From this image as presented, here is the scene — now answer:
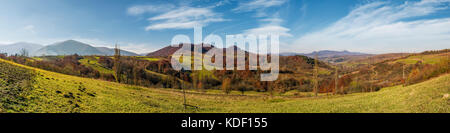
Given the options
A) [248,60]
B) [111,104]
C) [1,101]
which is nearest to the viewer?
[1,101]

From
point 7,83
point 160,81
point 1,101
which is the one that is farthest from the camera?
point 160,81

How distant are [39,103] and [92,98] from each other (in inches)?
174

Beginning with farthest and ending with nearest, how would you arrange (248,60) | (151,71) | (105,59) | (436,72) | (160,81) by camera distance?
(248,60) → (105,59) → (151,71) → (160,81) → (436,72)

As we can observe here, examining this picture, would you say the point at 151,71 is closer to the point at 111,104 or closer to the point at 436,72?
the point at 111,104

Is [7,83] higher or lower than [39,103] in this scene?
higher

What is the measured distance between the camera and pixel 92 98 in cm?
1756

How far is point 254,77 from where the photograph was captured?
10431cm

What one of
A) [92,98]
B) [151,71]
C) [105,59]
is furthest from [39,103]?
[105,59]

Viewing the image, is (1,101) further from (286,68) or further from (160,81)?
(286,68)

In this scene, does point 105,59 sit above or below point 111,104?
above

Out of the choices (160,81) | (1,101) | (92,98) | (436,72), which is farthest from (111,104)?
(160,81)

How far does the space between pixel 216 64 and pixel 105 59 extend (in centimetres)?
6008

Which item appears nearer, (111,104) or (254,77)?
(111,104)

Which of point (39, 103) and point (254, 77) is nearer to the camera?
point (39, 103)
